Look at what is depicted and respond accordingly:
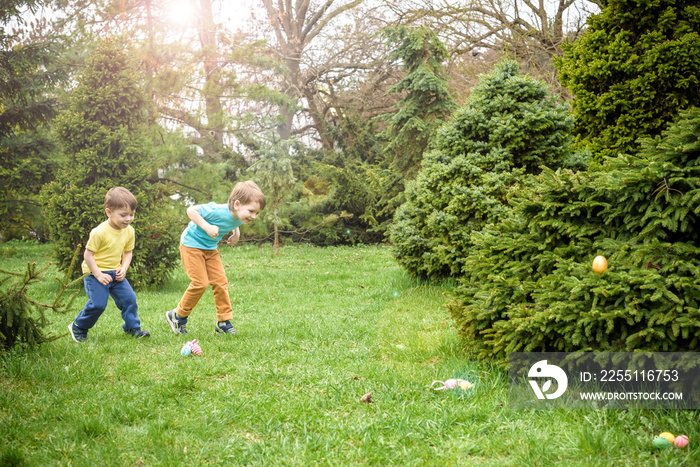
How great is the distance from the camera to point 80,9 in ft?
53.4

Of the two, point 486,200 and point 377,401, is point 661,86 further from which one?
point 377,401

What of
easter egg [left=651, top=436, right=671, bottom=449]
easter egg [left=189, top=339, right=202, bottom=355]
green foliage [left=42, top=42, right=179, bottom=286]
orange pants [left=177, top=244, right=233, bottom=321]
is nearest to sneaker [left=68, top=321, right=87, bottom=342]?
orange pants [left=177, top=244, right=233, bottom=321]

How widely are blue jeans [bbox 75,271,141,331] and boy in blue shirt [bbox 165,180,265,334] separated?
38cm

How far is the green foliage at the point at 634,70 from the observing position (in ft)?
16.7

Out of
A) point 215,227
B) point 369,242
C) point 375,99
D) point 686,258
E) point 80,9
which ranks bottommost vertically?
point 369,242

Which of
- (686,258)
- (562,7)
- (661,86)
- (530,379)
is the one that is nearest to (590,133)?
(661,86)

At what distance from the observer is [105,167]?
834cm

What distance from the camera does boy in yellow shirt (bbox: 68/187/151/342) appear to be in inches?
179

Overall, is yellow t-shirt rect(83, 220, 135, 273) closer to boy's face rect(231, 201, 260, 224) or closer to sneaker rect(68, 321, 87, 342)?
sneaker rect(68, 321, 87, 342)

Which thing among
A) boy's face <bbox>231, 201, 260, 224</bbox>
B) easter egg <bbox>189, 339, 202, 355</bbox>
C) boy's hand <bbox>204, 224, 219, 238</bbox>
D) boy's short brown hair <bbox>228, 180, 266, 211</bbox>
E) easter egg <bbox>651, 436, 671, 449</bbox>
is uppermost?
boy's short brown hair <bbox>228, 180, 266, 211</bbox>

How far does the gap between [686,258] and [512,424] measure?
4.56ft

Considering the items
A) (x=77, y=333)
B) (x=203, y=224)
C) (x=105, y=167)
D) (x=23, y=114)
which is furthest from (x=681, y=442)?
(x=23, y=114)

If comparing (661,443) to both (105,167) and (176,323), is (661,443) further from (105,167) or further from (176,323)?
(105,167)

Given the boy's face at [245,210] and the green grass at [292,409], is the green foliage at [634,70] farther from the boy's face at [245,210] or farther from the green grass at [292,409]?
the boy's face at [245,210]
